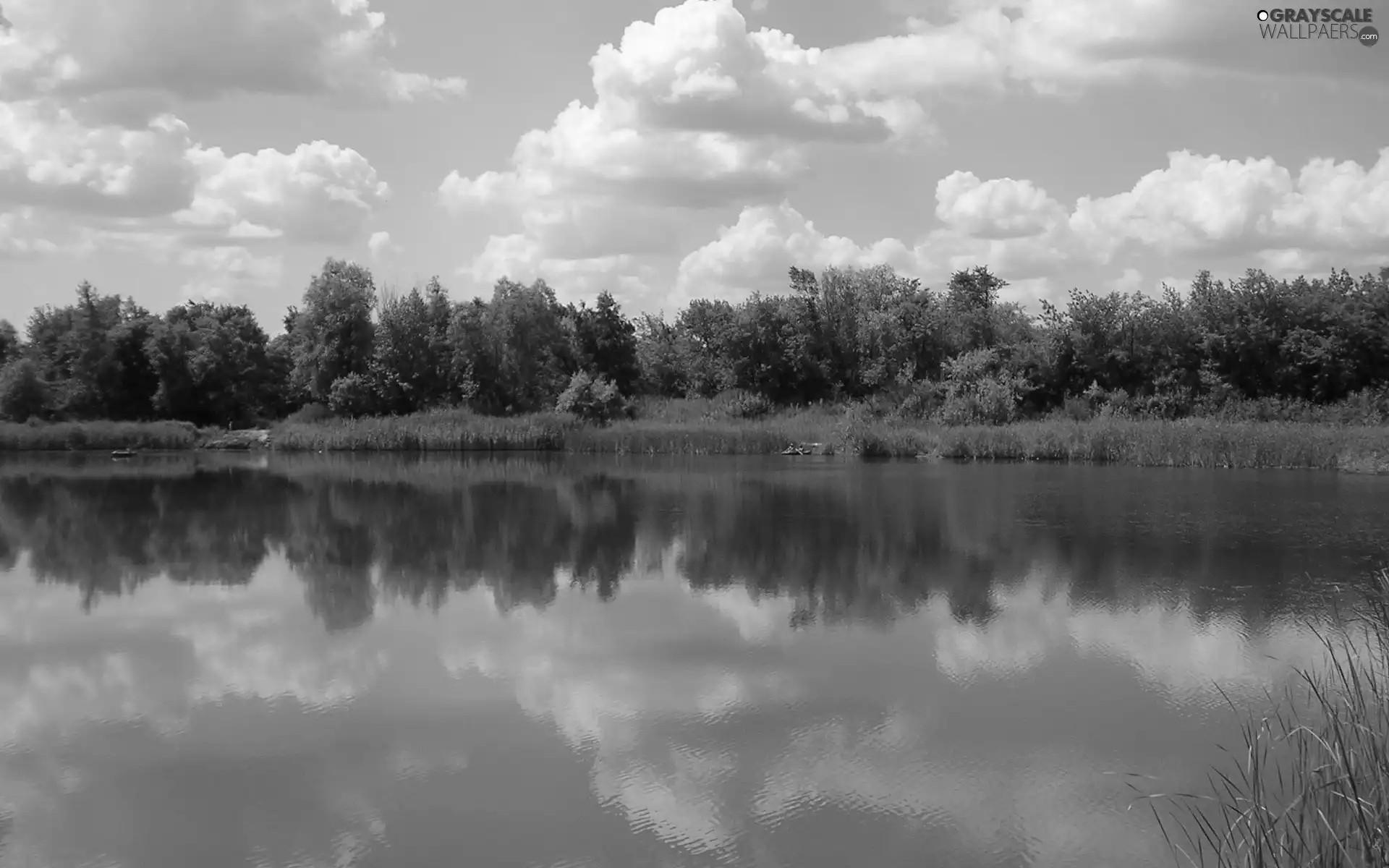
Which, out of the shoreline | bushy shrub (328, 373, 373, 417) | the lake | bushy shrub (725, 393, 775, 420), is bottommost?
the lake

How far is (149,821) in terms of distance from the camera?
5.74m

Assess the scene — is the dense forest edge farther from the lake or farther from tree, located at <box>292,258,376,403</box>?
the lake

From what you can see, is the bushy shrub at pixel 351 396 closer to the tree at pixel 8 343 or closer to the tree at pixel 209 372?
the tree at pixel 209 372

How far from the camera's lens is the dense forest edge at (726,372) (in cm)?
3591

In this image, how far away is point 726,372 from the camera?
4569cm

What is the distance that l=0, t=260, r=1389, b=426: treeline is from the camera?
37625 millimetres

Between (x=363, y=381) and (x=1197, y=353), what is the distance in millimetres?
31919

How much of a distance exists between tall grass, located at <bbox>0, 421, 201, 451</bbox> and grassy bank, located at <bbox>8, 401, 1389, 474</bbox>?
43mm

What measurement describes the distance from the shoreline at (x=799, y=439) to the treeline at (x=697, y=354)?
91.8 inches

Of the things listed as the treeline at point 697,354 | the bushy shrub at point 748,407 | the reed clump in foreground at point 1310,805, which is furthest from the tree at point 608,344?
the reed clump in foreground at point 1310,805

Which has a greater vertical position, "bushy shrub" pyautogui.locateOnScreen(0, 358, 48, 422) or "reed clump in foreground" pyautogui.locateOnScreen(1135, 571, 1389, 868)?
"bushy shrub" pyautogui.locateOnScreen(0, 358, 48, 422)

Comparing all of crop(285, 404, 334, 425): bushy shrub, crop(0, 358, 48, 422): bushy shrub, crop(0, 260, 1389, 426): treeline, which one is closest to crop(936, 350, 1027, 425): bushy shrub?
crop(0, 260, 1389, 426): treeline

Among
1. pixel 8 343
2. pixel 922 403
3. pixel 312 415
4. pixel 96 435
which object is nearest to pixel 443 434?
pixel 312 415

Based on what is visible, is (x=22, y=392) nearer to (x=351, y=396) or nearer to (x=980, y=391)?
(x=351, y=396)
